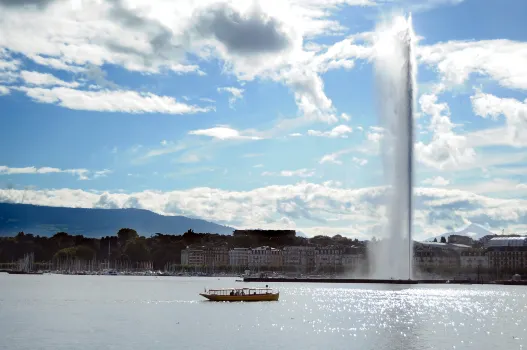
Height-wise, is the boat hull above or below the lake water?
above

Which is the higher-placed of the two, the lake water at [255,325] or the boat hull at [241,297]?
the boat hull at [241,297]

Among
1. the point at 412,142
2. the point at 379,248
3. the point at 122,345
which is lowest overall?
the point at 122,345

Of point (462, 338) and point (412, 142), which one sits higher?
point (412, 142)

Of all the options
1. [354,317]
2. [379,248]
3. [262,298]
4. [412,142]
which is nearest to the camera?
[354,317]

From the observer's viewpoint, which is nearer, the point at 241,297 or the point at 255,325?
the point at 255,325

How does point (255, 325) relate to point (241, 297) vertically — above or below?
below

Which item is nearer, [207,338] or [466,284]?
[207,338]

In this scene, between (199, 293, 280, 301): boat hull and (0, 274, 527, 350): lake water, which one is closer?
(0, 274, 527, 350): lake water

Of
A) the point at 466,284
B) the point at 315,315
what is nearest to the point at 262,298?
the point at 315,315

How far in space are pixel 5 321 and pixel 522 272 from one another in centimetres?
15485

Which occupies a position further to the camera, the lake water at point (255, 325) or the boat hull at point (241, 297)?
the boat hull at point (241, 297)

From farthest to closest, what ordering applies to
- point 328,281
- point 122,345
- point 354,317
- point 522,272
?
1. point 522,272
2. point 328,281
3. point 354,317
4. point 122,345

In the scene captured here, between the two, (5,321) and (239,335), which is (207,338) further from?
(5,321)

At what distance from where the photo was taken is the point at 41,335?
51219 mm
